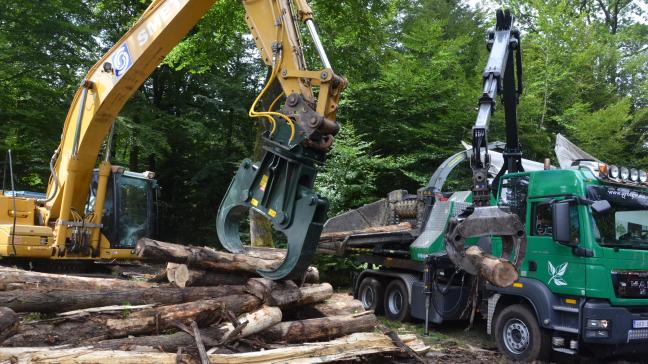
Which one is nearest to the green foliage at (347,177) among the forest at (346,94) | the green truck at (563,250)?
the forest at (346,94)

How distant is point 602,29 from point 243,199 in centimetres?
2075

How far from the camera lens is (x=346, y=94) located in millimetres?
17469

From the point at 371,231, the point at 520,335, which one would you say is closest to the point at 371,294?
the point at 371,231

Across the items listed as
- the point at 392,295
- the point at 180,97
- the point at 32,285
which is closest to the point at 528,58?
the point at 392,295

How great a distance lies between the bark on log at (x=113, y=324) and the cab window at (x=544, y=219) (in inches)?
161

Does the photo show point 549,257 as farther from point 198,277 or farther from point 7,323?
point 7,323

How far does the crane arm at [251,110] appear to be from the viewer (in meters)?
5.69

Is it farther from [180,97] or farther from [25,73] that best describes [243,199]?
[180,97]

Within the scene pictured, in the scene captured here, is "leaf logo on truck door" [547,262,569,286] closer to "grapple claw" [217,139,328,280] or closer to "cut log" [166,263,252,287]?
"grapple claw" [217,139,328,280]

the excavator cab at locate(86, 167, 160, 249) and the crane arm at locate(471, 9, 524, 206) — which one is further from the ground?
the crane arm at locate(471, 9, 524, 206)

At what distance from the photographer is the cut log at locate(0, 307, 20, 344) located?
4.40 meters

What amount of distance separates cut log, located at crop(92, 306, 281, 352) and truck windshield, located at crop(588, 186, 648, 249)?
4066 millimetres

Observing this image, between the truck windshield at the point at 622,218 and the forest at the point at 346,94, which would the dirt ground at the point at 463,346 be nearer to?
→ the truck windshield at the point at 622,218

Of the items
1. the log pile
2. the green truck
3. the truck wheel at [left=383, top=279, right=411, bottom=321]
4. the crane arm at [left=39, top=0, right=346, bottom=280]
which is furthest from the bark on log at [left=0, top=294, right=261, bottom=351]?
the truck wheel at [left=383, top=279, right=411, bottom=321]
